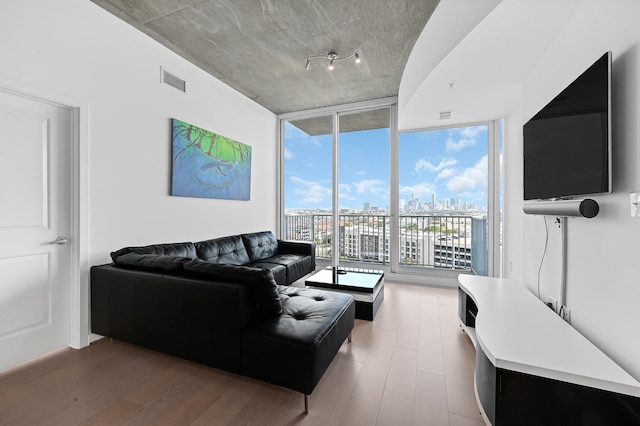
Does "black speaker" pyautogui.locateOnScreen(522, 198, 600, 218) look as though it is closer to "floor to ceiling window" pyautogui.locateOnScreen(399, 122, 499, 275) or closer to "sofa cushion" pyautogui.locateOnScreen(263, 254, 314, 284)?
"floor to ceiling window" pyautogui.locateOnScreen(399, 122, 499, 275)

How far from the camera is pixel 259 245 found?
3.98 metres

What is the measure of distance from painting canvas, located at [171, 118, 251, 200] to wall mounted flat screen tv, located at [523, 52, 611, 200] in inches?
132

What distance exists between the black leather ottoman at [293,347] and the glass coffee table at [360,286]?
2.87 ft

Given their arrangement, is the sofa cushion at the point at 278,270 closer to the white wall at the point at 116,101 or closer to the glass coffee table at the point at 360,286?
the glass coffee table at the point at 360,286

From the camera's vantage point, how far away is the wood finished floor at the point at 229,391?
1.43 meters

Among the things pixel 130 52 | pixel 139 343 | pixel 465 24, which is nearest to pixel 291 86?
pixel 130 52

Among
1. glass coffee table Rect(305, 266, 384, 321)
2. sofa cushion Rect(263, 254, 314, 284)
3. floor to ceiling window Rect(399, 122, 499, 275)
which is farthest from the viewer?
floor to ceiling window Rect(399, 122, 499, 275)

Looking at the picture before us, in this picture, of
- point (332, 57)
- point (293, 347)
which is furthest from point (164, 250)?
point (332, 57)

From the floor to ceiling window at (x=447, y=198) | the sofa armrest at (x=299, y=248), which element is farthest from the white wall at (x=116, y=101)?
the floor to ceiling window at (x=447, y=198)

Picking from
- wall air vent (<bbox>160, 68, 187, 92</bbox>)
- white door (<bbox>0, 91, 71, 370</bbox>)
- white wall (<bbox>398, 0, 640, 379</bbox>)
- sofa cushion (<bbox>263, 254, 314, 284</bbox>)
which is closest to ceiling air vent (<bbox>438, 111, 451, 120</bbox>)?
white wall (<bbox>398, 0, 640, 379</bbox>)

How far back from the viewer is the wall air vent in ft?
9.43

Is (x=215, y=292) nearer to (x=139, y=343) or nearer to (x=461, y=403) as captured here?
(x=139, y=343)

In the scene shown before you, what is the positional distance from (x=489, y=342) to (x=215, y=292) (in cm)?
154

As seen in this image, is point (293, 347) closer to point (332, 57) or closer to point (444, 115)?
point (332, 57)
